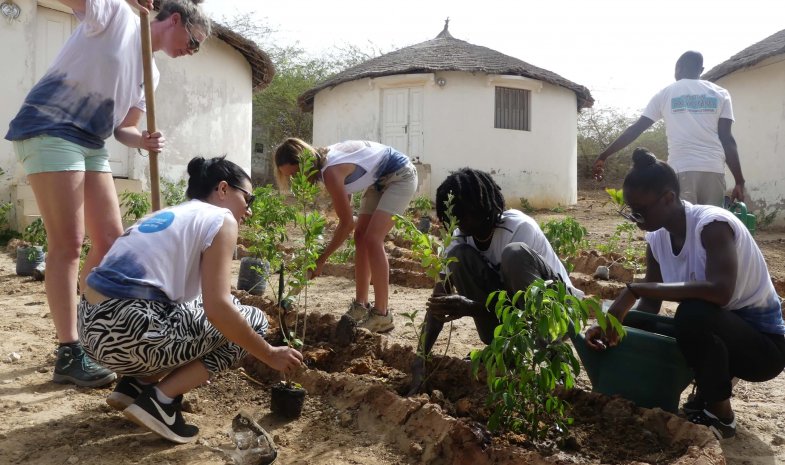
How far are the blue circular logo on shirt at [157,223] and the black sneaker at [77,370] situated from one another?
88 cm

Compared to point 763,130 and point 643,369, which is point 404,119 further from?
point 643,369

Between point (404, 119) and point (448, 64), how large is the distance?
4.99 ft

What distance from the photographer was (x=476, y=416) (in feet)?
8.46

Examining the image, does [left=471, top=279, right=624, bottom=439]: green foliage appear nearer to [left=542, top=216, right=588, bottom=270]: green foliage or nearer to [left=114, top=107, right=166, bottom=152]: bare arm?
[left=114, top=107, right=166, bottom=152]: bare arm

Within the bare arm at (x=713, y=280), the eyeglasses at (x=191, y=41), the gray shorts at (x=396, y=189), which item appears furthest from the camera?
the gray shorts at (x=396, y=189)

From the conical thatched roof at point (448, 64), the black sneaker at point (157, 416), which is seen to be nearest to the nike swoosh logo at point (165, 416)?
the black sneaker at point (157, 416)

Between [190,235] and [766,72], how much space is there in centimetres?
1324

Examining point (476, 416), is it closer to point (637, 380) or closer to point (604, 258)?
point (637, 380)

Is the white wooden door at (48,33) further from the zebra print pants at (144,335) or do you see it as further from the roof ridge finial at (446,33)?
the roof ridge finial at (446,33)

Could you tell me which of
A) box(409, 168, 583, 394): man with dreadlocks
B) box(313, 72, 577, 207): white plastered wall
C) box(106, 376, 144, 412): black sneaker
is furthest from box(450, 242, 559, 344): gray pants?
box(313, 72, 577, 207): white plastered wall

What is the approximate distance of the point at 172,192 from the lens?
1022 cm

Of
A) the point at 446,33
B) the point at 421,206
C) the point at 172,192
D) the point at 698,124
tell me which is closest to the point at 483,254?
the point at 698,124

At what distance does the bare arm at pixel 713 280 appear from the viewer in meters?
2.60

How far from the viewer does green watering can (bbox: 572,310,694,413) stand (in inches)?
104
